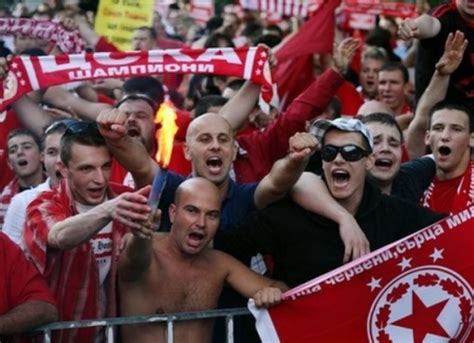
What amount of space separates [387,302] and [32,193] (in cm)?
200

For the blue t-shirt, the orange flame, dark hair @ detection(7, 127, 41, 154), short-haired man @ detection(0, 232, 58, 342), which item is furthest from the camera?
dark hair @ detection(7, 127, 41, 154)

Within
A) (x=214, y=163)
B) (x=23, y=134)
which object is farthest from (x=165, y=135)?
(x=23, y=134)

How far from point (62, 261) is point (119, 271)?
0.27 meters

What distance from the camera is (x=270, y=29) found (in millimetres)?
16594

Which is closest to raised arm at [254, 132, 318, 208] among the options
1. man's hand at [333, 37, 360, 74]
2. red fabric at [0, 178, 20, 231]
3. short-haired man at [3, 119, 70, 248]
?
short-haired man at [3, 119, 70, 248]

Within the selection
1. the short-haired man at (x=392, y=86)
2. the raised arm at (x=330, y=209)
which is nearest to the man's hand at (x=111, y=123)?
the raised arm at (x=330, y=209)

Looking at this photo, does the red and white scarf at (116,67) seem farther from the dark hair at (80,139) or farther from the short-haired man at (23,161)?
the dark hair at (80,139)

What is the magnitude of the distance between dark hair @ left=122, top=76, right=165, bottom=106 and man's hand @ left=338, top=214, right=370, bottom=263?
3.82 meters

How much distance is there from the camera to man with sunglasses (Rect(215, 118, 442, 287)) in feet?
24.2

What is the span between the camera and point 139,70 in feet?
29.9

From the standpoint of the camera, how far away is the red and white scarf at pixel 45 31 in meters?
10.9

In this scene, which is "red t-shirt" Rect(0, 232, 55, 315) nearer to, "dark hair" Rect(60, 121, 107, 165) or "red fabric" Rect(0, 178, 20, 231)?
"dark hair" Rect(60, 121, 107, 165)

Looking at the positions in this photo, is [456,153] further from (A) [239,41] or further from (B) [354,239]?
(A) [239,41]

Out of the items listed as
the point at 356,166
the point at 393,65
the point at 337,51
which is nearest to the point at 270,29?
the point at 393,65
